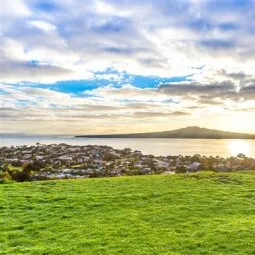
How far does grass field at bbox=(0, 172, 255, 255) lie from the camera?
23.6ft

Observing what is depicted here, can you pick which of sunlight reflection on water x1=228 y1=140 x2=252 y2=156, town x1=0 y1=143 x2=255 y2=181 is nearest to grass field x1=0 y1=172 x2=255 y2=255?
town x1=0 y1=143 x2=255 y2=181

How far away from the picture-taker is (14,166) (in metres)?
25.9

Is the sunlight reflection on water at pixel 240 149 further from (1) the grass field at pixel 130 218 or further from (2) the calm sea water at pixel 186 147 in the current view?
(1) the grass field at pixel 130 218

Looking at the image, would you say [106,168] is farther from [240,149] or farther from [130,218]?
[240,149]

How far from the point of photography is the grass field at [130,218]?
7198mm

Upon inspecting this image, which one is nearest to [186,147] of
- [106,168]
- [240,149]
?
[240,149]

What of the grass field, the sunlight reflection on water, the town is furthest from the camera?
the sunlight reflection on water

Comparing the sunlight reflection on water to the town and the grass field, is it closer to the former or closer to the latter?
the town

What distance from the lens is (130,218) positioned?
9156mm

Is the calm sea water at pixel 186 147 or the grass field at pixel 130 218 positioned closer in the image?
the grass field at pixel 130 218

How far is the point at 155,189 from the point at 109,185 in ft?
6.75

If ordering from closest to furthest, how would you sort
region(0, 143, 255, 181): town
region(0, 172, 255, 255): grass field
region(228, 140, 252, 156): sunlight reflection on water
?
region(0, 172, 255, 255): grass field
region(0, 143, 255, 181): town
region(228, 140, 252, 156): sunlight reflection on water

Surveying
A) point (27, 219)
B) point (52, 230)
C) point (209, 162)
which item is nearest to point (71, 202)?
point (27, 219)

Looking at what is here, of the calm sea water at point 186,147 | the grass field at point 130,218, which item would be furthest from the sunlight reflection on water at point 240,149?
the grass field at point 130,218
